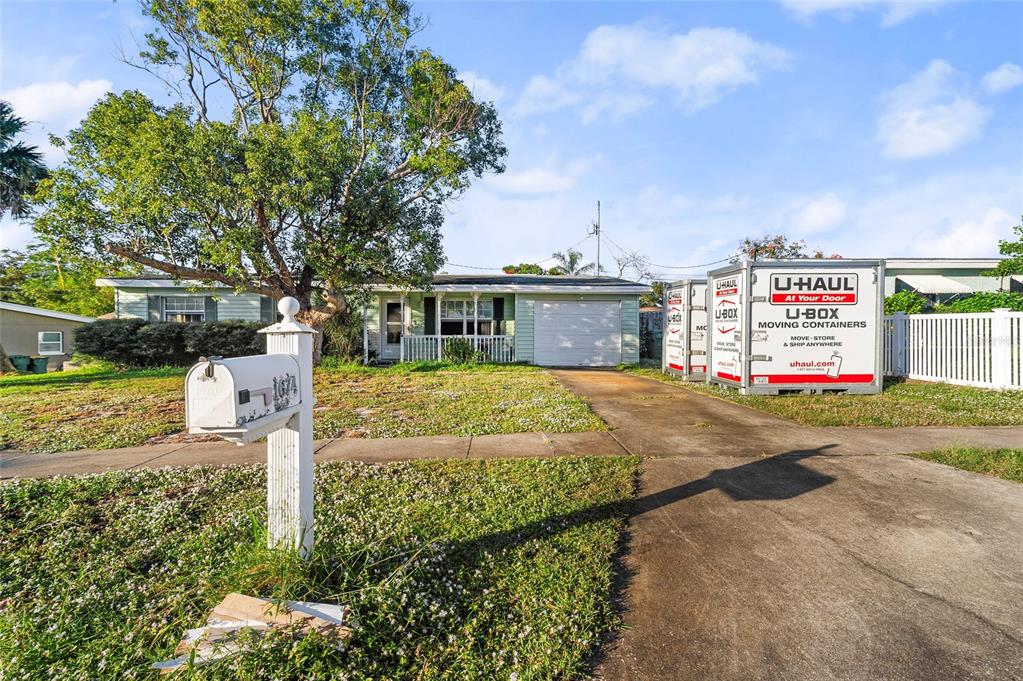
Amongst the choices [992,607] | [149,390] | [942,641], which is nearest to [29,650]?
[942,641]

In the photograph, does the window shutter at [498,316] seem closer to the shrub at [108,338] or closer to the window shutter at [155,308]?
the shrub at [108,338]

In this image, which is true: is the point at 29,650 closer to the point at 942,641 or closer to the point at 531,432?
the point at 942,641

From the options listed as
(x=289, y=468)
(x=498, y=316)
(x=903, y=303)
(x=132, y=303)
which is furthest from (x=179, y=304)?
(x=903, y=303)

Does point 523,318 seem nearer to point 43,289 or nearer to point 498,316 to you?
point 498,316

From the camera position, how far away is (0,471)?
487 centimetres

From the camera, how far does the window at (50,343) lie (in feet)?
74.7

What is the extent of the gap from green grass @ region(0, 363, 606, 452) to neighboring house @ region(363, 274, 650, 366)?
385 centimetres

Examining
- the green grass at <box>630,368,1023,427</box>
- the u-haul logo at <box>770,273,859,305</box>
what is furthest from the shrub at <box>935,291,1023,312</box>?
the u-haul logo at <box>770,273,859,305</box>

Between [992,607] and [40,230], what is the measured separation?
52.5 ft

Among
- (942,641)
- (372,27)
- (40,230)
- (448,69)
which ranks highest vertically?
(372,27)

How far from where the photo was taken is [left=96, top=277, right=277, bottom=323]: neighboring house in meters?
16.8

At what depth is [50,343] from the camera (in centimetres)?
2297

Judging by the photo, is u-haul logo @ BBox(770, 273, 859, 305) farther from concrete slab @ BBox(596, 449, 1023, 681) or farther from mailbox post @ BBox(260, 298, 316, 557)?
mailbox post @ BBox(260, 298, 316, 557)

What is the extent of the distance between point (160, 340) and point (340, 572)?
55.2ft
